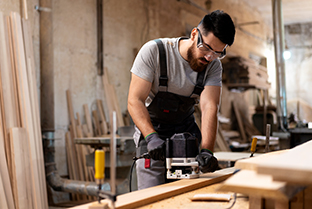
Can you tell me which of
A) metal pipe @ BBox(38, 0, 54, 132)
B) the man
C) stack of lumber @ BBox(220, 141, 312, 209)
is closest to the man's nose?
the man

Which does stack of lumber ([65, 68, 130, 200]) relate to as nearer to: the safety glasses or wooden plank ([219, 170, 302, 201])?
the safety glasses

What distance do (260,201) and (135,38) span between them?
502 cm

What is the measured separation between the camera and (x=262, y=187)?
913 millimetres

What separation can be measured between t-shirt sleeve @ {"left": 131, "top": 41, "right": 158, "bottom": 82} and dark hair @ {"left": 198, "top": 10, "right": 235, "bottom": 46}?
38cm

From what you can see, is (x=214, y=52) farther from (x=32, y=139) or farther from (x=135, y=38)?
(x=135, y=38)

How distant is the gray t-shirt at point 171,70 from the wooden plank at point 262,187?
4.31 feet

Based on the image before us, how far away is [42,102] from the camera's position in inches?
171

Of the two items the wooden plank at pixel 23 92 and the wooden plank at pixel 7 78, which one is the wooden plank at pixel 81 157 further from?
the wooden plank at pixel 7 78

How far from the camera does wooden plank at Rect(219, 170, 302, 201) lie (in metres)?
0.90

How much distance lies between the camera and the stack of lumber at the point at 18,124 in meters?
3.00

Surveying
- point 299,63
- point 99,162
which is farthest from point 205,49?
point 299,63

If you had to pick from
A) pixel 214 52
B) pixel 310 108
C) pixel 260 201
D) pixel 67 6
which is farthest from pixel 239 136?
pixel 260 201

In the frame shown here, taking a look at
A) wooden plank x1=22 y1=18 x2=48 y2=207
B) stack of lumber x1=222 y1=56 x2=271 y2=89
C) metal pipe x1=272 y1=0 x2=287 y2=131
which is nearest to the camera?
wooden plank x1=22 y1=18 x2=48 y2=207

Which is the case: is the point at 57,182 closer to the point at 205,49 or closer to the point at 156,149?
the point at 156,149
